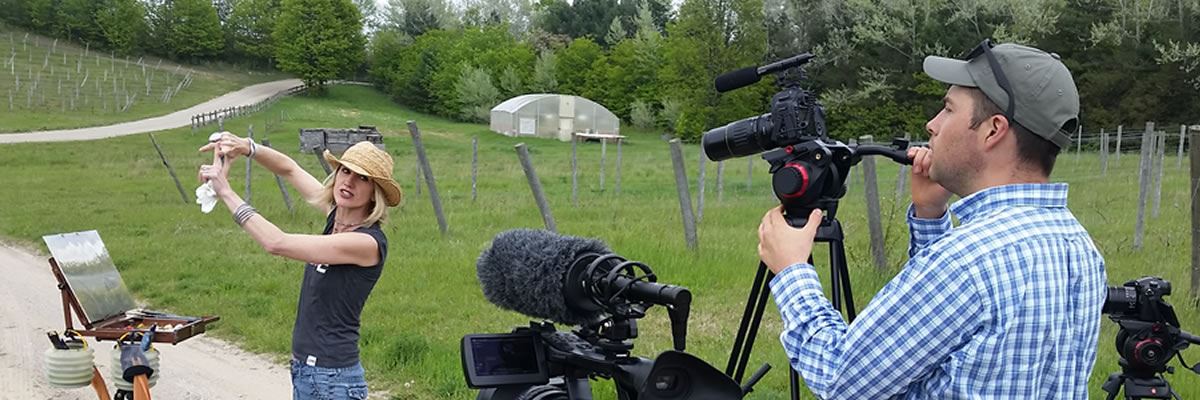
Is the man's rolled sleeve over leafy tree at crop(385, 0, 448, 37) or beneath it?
beneath

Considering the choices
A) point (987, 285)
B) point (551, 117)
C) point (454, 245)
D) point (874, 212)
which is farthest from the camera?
point (551, 117)

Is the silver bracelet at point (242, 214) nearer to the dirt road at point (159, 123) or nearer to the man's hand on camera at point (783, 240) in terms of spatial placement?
the man's hand on camera at point (783, 240)

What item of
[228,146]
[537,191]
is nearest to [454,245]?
[537,191]

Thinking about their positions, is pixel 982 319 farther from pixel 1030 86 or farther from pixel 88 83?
pixel 88 83

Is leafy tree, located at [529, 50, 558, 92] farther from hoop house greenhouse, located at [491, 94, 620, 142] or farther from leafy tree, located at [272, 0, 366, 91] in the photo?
leafy tree, located at [272, 0, 366, 91]

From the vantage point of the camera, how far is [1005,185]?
1817mm

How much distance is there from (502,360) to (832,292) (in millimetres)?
894

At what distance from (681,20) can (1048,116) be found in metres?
46.1

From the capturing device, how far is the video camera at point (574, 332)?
2205mm

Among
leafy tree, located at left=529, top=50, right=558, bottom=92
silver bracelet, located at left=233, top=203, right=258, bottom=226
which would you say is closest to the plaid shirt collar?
silver bracelet, located at left=233, top=203, right=258, bottom=226

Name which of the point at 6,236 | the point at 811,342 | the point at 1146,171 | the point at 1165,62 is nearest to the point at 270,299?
the point at 6,236

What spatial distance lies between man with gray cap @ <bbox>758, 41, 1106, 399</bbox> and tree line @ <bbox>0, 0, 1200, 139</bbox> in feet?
80.8

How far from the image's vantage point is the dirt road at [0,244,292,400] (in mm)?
5746

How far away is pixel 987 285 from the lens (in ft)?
5.57
